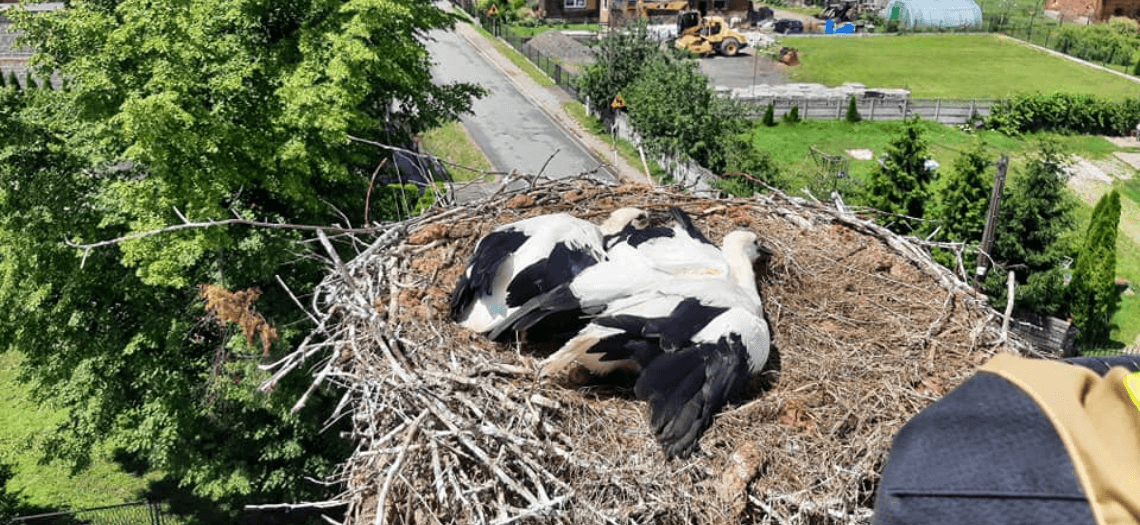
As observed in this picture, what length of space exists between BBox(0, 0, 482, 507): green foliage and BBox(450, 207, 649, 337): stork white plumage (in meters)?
3.66

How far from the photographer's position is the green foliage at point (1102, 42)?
42.5 meters

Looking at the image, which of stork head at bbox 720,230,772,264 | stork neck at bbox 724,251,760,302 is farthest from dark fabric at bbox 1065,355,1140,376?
stork head at bbox 720,230,772,264

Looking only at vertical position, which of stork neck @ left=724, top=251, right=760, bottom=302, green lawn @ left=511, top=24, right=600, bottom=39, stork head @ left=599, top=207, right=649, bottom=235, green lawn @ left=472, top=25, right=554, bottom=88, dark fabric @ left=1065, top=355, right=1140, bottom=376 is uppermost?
dark fabric @ left=1065, top=355, right=1140, bottom=376

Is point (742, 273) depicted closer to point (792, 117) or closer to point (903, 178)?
point (903, 178)

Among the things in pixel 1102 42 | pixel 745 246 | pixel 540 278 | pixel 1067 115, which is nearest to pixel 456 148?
pixel 745 246

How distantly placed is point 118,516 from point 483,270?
29.2 ft

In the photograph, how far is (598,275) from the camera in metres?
6.60

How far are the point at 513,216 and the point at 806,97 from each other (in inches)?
997

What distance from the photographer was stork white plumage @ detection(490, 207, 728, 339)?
6.45m

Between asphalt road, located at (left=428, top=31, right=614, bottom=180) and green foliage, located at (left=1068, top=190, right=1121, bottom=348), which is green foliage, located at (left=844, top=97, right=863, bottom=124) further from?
green foliage, located at (left=1068, top=190, right=1121, bottom=348)

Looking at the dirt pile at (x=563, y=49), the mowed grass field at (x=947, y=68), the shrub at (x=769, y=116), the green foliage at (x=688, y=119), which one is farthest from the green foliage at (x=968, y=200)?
the dirt pile at (x=563, y=49)

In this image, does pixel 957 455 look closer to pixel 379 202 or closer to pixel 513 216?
pixel 513 216

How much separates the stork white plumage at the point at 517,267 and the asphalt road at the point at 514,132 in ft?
42.9

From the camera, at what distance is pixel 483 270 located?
22.1 feet
